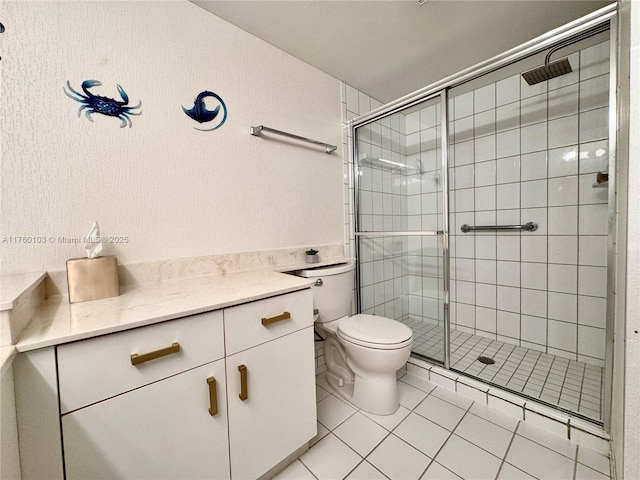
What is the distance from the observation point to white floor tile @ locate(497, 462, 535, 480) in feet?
3.22

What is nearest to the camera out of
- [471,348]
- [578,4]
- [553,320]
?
[578,4]

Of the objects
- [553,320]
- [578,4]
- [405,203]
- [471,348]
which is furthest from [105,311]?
[553,320]

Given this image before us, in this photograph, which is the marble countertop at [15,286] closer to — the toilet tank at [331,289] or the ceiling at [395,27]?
the toilet tank at [331,289]

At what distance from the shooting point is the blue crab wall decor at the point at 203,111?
1.25 meters

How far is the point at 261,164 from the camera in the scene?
58.4 inches

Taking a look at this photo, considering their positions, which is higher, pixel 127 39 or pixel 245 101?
pixel 127 39

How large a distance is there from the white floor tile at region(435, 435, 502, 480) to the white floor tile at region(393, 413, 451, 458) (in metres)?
0.03

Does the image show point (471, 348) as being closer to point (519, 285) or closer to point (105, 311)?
point (519, 285)

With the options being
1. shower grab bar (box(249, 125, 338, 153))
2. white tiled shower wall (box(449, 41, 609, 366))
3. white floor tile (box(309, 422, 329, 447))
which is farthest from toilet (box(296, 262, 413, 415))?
white tiled shower wall (box(449, 41, 609, 366))

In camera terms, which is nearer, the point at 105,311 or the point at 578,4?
the point at 105,311

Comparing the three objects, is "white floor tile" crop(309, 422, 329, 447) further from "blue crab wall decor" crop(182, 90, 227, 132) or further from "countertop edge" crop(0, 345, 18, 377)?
"blue crab wall decor" crop(182, 90, 227, 132)

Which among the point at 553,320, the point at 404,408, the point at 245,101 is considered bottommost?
the point at 404,408

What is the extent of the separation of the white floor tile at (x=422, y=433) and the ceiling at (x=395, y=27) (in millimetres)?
2073

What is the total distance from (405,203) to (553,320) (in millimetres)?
1321
